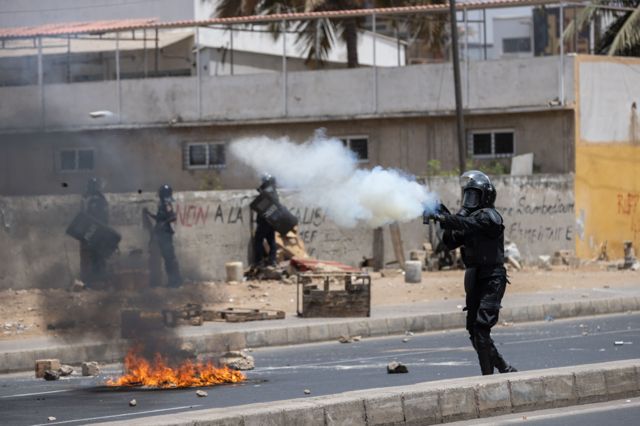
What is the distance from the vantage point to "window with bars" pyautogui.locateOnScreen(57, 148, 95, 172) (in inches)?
619

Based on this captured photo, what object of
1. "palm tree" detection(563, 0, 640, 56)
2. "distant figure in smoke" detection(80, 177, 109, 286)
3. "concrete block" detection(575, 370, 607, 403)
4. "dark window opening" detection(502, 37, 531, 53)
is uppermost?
"dark window opening" detection(502, 37, 531, 53)

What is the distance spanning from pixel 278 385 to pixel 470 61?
20664mm

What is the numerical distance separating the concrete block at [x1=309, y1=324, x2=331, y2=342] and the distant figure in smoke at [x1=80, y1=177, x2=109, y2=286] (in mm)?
3560

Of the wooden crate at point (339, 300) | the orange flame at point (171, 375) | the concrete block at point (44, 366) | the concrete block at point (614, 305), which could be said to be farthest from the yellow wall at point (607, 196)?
the orange flame at point (171, 375)

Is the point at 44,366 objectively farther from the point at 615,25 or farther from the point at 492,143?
the point at 615,25

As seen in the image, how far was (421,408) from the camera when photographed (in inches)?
374

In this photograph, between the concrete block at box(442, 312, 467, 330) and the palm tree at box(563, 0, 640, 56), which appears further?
the palm tree at box(563, 0, 640, 56)

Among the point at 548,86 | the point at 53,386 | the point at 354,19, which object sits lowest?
the point at 53,386

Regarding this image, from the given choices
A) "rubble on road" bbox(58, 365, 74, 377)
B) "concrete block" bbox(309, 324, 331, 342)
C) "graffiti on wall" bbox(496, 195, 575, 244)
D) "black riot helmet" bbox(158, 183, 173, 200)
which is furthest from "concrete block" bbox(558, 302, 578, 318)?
"rubble on road" bbox(58, 365, 74, 377)

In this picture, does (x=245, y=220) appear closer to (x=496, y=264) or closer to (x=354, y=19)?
(x=354, y=19)

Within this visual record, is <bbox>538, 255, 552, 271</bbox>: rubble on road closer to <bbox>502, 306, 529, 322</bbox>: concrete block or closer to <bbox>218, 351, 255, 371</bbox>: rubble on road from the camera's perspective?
<bbox>502, 306, 529, 322</bbox>: concrete block

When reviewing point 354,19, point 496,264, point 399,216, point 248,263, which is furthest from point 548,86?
point 496,264

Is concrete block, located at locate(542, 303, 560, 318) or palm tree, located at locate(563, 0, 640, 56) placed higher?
palm tree, located at locate(563, 0, 640, 56)

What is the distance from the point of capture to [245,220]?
25781 mm
